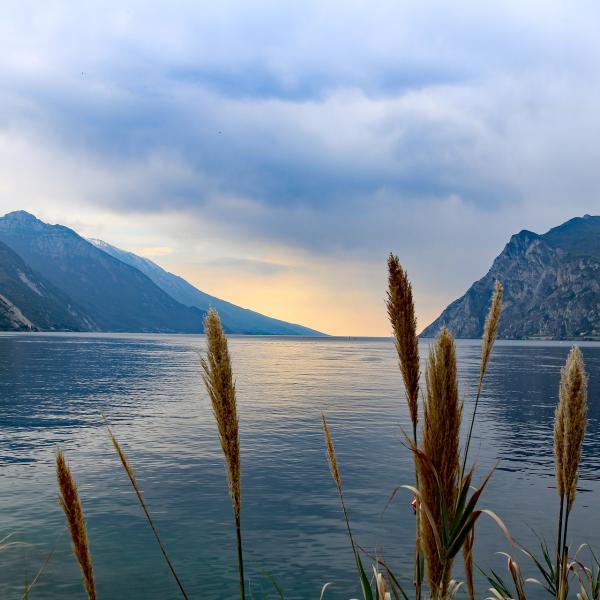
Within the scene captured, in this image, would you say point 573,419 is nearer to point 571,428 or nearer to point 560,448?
point 571,428

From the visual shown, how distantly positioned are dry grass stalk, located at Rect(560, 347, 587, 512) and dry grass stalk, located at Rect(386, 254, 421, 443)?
1.63 m

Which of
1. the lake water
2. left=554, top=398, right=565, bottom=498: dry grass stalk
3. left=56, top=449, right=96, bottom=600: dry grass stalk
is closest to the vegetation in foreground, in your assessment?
left=56, top=449, right=96, bottom=600: dry grass stalk

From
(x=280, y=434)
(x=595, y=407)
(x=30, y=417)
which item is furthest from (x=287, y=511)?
(x=595, y=407)

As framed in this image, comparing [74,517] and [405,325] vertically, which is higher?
[405,325]

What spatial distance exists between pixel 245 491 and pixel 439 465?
2623 centimetres

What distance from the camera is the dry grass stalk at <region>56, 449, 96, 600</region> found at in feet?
10.3

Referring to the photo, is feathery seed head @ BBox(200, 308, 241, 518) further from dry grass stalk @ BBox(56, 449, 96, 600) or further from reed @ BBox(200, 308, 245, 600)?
dry grass stalk @ BBox(56, 449, 96, 600)

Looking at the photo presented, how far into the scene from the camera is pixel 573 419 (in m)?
4.30

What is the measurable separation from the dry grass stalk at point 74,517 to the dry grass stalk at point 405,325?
1927 mm

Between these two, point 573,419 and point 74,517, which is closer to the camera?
point 74,517

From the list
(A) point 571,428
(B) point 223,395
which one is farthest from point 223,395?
(A) point 571,428

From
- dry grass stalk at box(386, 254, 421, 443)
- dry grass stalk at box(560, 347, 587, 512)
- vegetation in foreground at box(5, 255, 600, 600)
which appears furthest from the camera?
dry grass stalk at box(560, 347, 587, 512)

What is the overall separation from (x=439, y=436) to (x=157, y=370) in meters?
101

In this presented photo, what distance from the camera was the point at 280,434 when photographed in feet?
139
